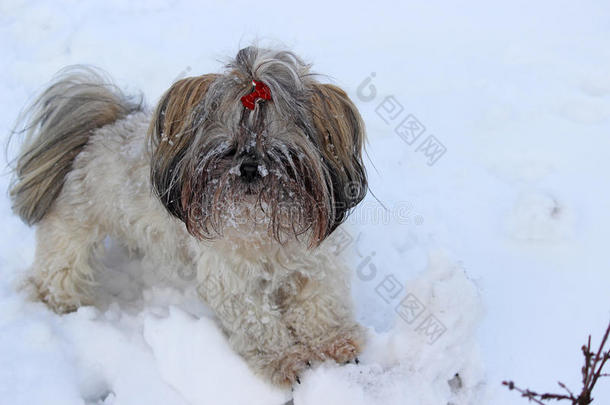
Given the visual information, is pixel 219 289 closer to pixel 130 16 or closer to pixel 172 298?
pixel 172 298

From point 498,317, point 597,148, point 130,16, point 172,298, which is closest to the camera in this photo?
point 498,317

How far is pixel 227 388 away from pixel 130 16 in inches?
147

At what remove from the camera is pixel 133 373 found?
282cm

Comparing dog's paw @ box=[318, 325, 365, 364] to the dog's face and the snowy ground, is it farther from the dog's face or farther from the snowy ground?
the dog's face

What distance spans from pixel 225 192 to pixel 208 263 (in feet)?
2.15

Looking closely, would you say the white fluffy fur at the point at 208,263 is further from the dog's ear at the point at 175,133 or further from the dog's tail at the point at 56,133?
the dog's ear at the point at 175,133

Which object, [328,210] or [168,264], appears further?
[168,264]

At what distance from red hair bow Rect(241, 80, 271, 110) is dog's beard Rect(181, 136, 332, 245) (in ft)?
0.59

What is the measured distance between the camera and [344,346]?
275 cm

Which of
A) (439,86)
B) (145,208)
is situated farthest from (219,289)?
(439,86)

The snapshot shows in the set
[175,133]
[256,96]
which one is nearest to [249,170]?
[256,96]

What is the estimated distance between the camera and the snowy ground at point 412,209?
2.68 meters

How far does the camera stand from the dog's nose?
6.92 ft

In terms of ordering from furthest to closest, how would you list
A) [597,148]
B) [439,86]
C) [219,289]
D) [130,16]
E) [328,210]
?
[130,16]
[439,86]
[597,148]
[219,289]
[328,210]
